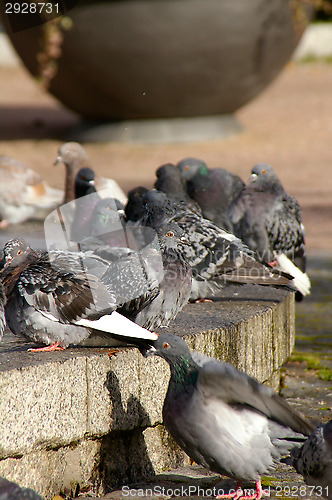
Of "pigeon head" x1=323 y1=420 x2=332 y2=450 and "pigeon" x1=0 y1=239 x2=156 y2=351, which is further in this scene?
"pigeon" x1=0 y1=239 x2=156 y2=351

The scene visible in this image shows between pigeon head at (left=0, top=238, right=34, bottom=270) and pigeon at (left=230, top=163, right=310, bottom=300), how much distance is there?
1.86 meters

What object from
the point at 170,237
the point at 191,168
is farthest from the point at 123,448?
the point at 191,168

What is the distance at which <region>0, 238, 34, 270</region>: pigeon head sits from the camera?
3084 millimetres

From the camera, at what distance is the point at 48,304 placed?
2.86 meters

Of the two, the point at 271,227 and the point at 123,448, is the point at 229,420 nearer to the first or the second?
the point at 123,448

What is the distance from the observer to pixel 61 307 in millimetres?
2871

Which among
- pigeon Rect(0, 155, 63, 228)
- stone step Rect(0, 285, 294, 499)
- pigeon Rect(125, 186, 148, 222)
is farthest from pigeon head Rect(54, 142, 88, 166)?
stone step Rect(0, 285, 294, 499)

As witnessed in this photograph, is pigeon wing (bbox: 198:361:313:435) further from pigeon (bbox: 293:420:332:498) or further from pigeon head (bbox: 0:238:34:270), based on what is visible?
pigeon head (bbox: 0:238:34:270)

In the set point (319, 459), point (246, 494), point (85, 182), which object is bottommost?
point (246, 494)

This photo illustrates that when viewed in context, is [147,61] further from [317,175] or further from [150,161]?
[317,175]

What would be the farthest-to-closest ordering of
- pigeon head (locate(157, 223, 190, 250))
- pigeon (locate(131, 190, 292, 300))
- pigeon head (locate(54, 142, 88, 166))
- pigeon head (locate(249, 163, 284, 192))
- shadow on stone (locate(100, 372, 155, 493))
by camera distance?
1. pigeon head (locate(54, 142, 88, 166))
2. pigeon head (locate(249, 163, 284, 192))
3. pigeon (locate(131, 190, 292, 300))
4. pigeon head (locate(157, 223, 190, 250))
5. shadow on stone (locate(100, 372, 155, 493))

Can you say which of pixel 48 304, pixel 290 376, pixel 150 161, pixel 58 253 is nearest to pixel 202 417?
pixel 48 304

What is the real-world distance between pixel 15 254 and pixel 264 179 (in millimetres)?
2183

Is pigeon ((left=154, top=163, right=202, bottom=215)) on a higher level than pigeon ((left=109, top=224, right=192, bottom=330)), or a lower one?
higher
